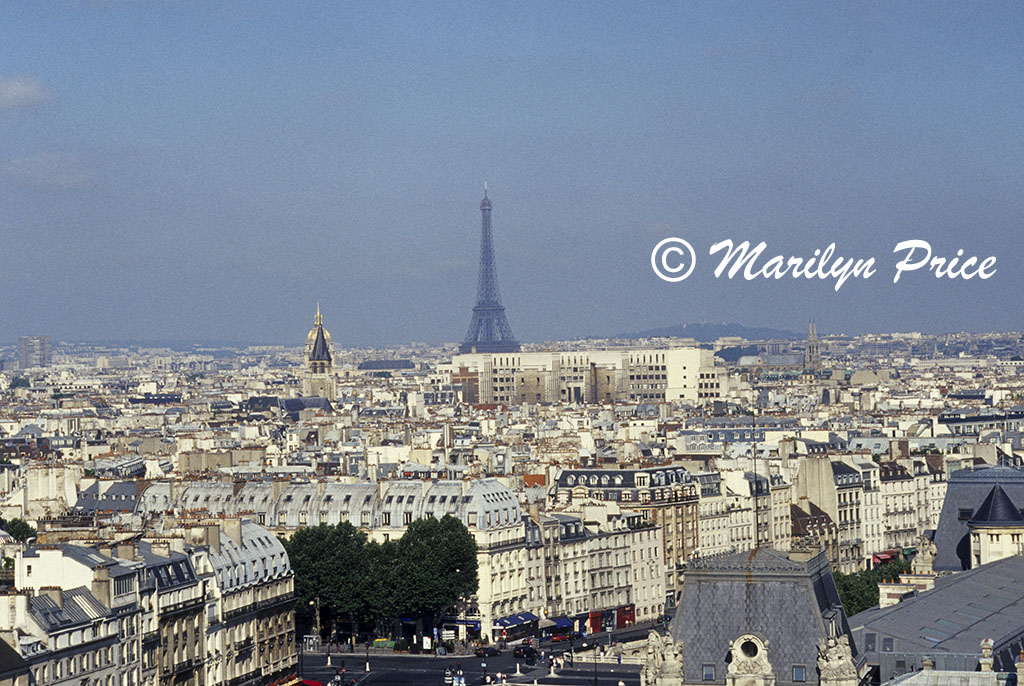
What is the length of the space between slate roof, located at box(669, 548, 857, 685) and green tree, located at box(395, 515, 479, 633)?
5491 centimetres

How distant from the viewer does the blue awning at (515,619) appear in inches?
3939

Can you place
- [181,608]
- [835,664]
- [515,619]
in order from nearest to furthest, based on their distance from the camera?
[835,664] → [181,608] → [515,619]

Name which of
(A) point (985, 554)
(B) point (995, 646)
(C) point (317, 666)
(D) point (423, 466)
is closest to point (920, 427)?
(D) point (423, 466)

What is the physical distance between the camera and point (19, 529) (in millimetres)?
99125

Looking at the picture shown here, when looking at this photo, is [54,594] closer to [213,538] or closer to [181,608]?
[181,608]

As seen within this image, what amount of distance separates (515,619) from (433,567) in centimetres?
588

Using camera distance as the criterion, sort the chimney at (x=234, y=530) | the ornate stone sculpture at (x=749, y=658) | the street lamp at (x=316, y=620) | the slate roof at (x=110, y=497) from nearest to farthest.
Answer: the ornate stone sculpture at (x=749, y=658), the chimney at (x=234, y=530), the street lamp at (x=316, y=620), the slate roof at (x=110, y=497)

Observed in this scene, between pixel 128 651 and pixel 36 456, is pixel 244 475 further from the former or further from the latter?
pixel 128 651

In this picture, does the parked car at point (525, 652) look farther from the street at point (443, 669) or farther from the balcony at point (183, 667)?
the balcony at point (183, 667)

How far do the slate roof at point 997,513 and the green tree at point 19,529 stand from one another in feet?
136

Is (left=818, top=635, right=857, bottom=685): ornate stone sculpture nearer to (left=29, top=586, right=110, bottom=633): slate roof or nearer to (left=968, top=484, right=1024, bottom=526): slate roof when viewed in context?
(left=968, top=484, right=1024, bottom=526): slate roof

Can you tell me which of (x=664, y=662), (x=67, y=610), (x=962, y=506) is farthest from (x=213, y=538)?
(x=664, y=662)

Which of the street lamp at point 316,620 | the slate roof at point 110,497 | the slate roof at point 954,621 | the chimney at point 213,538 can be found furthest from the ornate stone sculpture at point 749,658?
the slate roof at point 110,497

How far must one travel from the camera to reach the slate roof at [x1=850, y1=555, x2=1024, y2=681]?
48.7 meters
